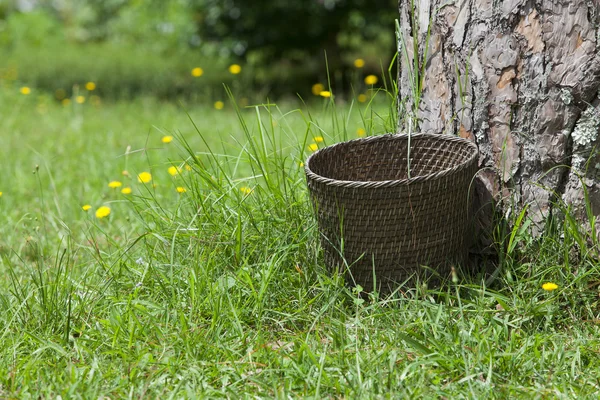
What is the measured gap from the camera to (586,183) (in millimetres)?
2135

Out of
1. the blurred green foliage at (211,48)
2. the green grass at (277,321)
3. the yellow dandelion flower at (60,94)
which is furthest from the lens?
the yellow dandelion flower at (60,94)

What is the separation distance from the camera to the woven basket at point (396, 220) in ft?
6.68

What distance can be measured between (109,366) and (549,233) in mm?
1378

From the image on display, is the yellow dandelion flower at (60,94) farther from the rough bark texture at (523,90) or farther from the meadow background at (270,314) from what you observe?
the rough bark texture at (523,90)

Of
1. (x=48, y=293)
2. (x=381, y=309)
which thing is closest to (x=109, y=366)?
(x=48, y=293)

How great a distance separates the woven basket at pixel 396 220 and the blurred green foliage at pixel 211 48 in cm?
314

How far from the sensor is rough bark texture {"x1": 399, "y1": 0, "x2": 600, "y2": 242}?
206cm

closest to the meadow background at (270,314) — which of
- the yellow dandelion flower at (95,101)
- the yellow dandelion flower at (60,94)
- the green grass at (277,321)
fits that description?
the green grass at (277,321)

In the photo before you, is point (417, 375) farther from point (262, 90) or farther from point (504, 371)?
point (262, 90)

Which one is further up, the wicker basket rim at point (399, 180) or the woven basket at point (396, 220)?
the wicker basket rim at point (399, 180)

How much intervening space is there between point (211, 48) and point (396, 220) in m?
5.64

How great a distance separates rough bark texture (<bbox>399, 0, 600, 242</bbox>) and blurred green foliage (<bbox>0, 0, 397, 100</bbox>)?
2.91 m

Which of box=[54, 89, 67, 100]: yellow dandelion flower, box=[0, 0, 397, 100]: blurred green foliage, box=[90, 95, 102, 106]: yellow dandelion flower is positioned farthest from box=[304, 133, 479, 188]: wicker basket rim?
box=[54, 89, 67, 100]: yellow dandelion flower

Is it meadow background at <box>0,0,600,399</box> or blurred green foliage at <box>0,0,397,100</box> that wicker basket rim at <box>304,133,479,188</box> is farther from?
blurred green foliage at <box>0,0,397,100</box>
